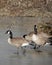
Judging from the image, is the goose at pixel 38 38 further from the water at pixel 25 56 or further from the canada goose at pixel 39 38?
the water at pixel 25 56

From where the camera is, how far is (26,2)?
111 ft

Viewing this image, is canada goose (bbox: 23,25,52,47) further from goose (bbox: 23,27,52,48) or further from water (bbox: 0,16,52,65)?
water (bbox: 0,16,52,65)

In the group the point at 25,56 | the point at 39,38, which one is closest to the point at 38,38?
the point at 39,38

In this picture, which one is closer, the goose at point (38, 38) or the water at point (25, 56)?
the water at point (25, 56)

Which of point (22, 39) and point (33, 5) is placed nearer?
point (22, 39)

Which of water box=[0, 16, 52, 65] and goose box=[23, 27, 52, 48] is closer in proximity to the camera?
water box=[0, 16, 52, 65]

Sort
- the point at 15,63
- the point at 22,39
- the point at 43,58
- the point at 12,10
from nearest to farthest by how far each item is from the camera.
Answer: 1. the point at 15,63
2. the point at 43,58
3. the point at 22,39
4. the point at 12,10

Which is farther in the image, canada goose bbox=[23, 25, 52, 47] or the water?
canada goose bbox=[23, 25, 52, 47]

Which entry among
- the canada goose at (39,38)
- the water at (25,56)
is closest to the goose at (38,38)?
the canada goose at (39,38)

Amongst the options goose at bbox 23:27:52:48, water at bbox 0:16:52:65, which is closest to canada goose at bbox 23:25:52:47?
goose at bbox 23:27:52:48

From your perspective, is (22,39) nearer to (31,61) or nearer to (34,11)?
(31,61)

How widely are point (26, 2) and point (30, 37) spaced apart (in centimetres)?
1845

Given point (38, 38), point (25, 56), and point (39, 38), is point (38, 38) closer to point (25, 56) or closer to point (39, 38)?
point (39, 38)

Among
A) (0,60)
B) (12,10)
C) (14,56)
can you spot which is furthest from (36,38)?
(12,10)
